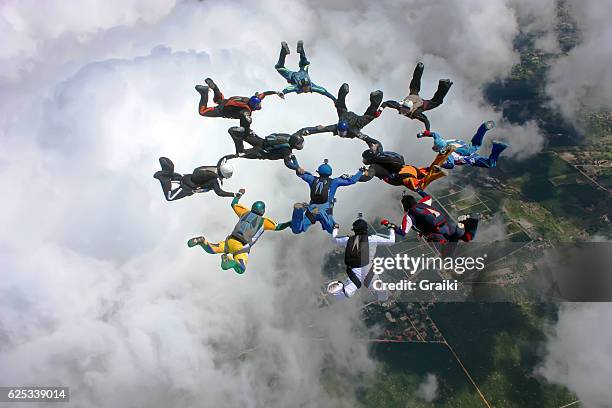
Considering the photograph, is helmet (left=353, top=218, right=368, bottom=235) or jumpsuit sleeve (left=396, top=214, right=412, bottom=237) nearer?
helmet (left=353, top=218, right=368, bottom=235)

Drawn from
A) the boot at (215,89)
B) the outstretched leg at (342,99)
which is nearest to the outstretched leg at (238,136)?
the boot at (215,89)

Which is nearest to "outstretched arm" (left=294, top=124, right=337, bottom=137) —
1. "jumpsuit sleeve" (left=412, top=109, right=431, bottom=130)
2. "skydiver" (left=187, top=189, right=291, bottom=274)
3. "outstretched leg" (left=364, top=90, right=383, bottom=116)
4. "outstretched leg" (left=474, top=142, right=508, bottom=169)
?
"outstretched leg" (left=364, top=90, right=383, bottom=116)

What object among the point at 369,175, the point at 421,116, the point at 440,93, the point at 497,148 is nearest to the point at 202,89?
the point at 369,175

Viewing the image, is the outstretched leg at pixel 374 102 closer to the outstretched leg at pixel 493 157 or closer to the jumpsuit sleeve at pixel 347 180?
the jumpsuit sleeve at pixel 347 180

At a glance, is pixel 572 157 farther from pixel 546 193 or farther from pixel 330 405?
pixel 330 405

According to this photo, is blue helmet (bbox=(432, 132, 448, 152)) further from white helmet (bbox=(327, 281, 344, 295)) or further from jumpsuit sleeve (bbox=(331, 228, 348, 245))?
white helmet (bbox=(327, 281, 344, 295))

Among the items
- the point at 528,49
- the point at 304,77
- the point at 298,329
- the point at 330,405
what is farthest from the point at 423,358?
the point at 528,49
